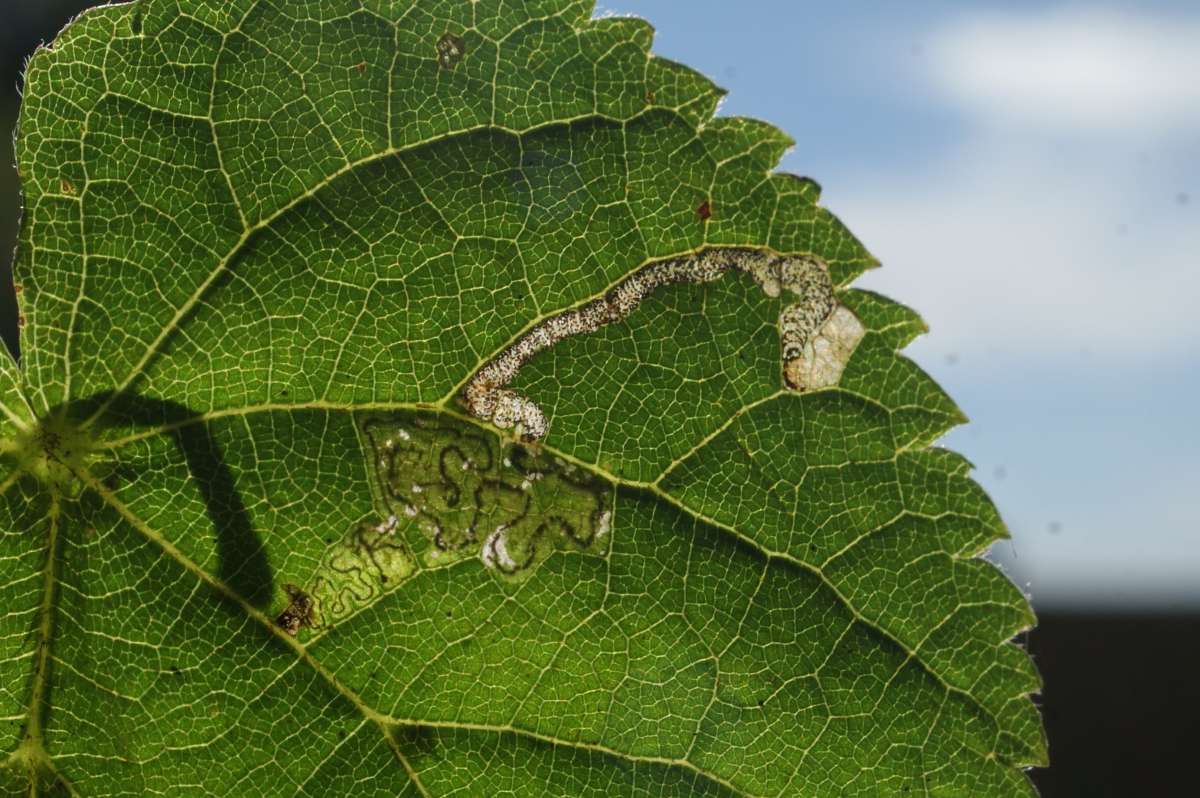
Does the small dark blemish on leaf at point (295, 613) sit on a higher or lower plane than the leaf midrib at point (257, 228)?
lower

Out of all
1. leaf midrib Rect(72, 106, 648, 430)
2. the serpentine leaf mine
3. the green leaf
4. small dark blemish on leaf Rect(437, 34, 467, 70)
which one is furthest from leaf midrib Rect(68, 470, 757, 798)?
small dark blemish on leaf Rect(437, 34, 467, 70)

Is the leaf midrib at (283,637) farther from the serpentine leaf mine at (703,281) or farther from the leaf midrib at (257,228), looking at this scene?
the serpentine leaf mine at (703,281)

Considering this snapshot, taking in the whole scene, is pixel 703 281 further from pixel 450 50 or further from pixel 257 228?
pixel 257 228

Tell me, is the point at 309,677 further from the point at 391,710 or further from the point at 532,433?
the point at 532,433

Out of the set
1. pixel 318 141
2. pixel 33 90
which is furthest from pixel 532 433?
pixel 33 90

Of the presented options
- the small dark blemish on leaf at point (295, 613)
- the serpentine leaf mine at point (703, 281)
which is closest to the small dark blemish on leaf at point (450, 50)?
the serpentine leaf mine at point (703, 281)

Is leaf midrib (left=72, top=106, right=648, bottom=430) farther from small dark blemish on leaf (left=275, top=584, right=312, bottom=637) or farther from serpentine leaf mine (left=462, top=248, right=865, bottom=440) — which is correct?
small dark blemish on leaf (left=275, top=584, right=312, bottom=637)
